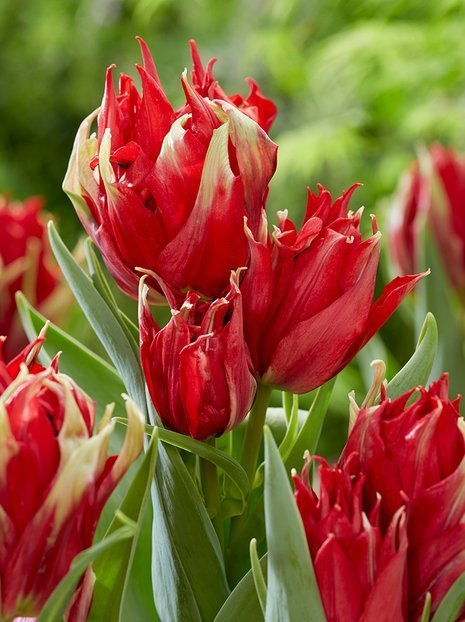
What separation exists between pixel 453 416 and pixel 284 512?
0.05 metres

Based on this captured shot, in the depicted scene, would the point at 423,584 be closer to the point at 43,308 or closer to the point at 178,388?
the point at 178,388

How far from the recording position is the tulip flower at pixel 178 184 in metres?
0.26

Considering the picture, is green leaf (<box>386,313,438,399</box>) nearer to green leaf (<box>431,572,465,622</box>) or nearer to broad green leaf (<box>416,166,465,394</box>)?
green leaf (<box>431,572,465,622</box>)

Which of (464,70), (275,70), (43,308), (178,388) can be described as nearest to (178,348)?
(178,388)

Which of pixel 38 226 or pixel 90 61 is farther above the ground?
pixel 90 61

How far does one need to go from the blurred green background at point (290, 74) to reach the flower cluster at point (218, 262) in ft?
1.01

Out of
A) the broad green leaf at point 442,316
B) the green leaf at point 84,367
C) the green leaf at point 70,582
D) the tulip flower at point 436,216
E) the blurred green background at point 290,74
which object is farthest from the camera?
the blurred green background at point 290,74

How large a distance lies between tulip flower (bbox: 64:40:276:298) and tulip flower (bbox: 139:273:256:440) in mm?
10

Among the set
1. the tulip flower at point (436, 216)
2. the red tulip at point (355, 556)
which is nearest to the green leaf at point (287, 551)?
the red tulip at point (355, 556)

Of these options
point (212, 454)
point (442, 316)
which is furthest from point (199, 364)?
point (442, 316)

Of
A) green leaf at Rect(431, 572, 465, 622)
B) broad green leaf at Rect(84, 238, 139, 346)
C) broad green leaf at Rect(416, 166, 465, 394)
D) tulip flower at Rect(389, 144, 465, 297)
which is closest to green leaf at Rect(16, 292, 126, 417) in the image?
broad green leaf at Rect(84, 238, 139, 346)

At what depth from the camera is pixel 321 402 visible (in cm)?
31

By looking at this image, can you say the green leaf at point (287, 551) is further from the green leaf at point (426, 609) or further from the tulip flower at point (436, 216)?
the tulip flower at point (436, 216)

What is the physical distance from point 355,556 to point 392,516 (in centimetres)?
1
